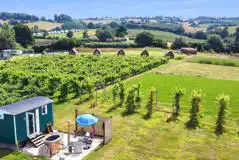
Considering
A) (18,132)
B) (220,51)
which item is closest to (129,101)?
(18,132)

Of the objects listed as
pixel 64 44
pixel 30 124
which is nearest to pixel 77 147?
pixel 30 124

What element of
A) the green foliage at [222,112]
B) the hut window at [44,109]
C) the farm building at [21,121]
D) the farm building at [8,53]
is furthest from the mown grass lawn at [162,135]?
the farm building at [8,53]

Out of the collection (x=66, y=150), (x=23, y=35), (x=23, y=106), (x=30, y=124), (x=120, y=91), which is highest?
(x=23, y=35)

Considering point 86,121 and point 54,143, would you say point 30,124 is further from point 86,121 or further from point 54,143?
point 86,121

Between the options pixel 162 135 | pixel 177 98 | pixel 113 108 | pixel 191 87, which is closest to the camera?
pixel 162 135

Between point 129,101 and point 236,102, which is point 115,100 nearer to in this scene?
point 129,101
